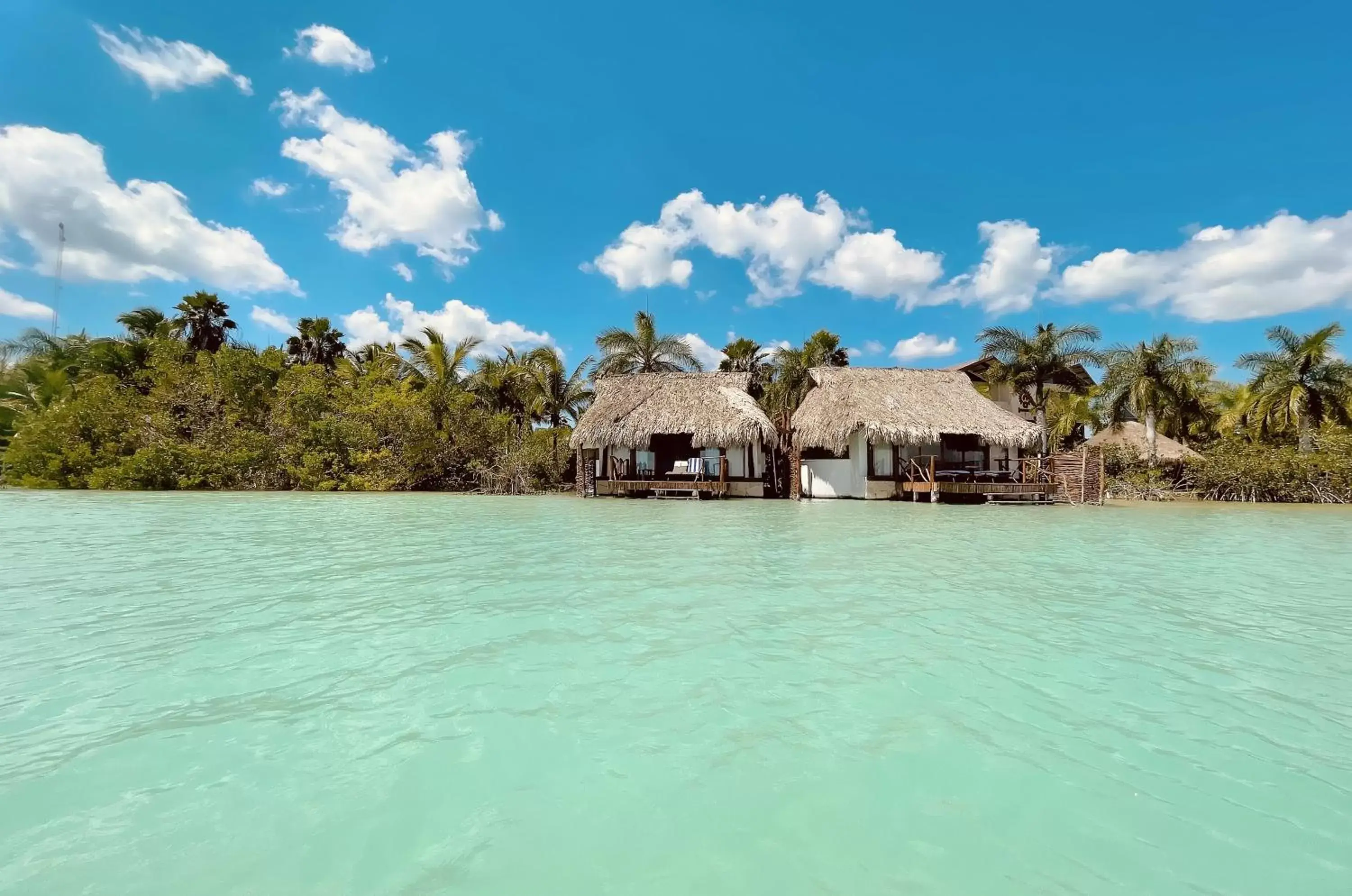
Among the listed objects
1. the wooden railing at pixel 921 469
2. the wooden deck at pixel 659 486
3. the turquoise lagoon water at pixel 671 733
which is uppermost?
the wooden railing at pixel 921 469

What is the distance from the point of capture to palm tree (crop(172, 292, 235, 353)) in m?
26.1

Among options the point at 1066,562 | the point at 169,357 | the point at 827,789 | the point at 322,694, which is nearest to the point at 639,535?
the point at 1066,562

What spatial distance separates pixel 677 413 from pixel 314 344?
21537mm

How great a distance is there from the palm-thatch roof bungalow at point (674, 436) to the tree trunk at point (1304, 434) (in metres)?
16.3

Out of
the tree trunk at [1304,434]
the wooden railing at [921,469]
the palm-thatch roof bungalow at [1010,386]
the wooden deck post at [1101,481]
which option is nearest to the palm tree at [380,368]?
the wooden railing at [921,469]

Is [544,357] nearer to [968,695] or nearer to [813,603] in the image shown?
[813,603]

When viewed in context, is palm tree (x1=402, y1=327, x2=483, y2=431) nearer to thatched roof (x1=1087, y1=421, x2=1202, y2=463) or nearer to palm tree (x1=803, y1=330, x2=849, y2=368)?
palm tree (x1=803, y1=330, x2=849, y2=368)

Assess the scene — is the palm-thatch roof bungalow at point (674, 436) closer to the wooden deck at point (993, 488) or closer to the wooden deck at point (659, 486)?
the wooden deck at point (659, 486)

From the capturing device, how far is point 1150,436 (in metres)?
21.5

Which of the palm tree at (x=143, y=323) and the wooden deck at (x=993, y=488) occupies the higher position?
the palm tree at (x=143, y=323)

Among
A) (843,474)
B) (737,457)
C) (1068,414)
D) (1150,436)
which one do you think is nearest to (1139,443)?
(1150,436)

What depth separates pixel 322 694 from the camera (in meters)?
3.33

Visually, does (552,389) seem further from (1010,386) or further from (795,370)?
(1010,386)

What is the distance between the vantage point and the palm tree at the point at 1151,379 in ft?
68.6
